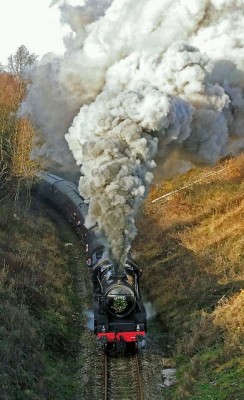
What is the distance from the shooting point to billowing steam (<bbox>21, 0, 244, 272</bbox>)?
41.2ft

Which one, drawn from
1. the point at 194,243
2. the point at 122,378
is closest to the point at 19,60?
the point at 194,243

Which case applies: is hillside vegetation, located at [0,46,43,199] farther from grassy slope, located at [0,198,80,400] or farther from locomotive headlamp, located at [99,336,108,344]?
locomotive headlamp, located at [99,336,108,344]

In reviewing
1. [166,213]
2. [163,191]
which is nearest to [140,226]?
[166,213]

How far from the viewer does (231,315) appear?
15297 millimetres

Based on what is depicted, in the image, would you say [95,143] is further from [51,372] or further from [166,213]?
[166,213]

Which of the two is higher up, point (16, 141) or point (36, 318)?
point (16, 141)

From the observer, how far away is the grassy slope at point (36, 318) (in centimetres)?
1199

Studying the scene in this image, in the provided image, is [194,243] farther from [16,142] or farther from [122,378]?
[16,142]

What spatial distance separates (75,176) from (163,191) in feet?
31.0

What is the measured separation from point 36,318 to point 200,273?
7.12m

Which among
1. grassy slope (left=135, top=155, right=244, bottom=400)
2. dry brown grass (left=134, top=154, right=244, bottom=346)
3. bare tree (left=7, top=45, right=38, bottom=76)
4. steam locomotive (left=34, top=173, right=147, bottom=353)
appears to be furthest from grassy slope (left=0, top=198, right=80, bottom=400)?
bare tree (left=7, top=45, right=38, bottom=76)

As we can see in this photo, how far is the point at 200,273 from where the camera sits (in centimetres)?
1994

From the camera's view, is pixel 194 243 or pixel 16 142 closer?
pixel 194 243

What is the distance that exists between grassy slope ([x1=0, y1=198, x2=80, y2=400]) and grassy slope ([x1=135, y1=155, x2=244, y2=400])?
10.6 ft
